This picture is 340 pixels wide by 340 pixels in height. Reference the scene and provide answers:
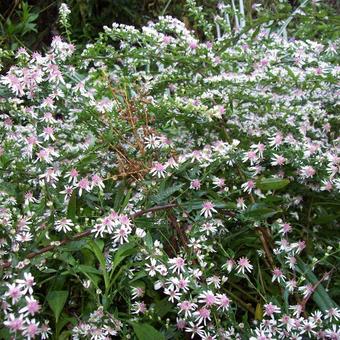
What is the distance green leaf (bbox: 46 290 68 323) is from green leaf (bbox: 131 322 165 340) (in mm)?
123

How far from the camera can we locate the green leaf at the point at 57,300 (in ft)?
2.89

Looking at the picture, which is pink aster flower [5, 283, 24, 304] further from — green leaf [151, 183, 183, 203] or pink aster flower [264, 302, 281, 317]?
pink aster flower [264, 302, 281, 317]

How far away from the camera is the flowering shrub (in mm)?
897

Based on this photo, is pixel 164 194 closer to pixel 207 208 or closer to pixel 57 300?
pixel 207 208

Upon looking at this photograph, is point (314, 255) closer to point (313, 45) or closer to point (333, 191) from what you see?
point (333, 191)

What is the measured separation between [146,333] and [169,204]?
0.73 ft

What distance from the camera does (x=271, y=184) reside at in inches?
38.5

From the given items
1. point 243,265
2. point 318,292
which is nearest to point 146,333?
point 243,265

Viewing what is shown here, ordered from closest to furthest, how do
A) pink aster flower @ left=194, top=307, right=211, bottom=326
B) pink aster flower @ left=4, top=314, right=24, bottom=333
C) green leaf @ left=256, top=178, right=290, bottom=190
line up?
1. pink aster flower @ left=4, top=314, right=24, bottom=333
2. pink aster flower @ left=194, top=307, right=211, bottom=326
3. green leaf @ left=256, top=178, right=290, bottom=190

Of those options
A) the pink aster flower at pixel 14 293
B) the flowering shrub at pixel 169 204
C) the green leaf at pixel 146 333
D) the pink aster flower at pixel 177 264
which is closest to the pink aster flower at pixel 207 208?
the flowering shrub at pixel 169 204

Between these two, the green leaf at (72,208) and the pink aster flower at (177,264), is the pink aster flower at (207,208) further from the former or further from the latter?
the green leaf at (72,208)

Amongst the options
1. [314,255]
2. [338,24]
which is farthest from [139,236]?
[338,24]

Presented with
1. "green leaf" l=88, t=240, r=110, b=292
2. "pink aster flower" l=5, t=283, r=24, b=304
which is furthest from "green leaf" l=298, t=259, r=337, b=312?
"pink aster flower" l=5, t=283, r=24, b=304

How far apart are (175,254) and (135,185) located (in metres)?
0.16
